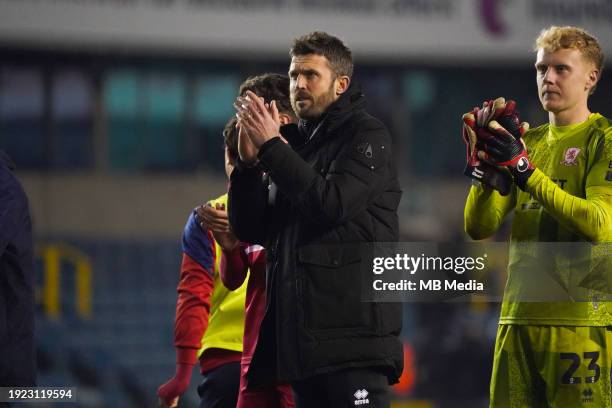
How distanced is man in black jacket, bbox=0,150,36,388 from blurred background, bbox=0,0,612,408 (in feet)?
48.0

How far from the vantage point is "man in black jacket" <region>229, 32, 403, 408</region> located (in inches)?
154

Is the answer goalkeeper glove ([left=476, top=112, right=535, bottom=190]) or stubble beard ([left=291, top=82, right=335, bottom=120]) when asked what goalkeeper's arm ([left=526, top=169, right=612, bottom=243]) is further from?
stubble beard ([left=291, top=82, right=335, bottom=120])

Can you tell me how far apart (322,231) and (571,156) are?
1.08 metres

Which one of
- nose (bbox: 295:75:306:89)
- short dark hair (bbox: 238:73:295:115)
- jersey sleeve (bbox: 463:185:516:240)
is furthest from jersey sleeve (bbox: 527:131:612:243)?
short dark hair (bbox: 238:73:295:115)

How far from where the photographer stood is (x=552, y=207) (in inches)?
165

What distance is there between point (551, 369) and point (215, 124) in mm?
17399

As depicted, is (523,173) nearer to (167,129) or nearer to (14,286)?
(14,286)

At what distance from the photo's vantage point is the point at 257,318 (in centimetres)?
449

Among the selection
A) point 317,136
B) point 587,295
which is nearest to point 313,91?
point 317,136

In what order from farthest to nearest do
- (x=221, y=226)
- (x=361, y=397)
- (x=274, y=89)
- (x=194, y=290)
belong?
(x=194, y=290) < (x=274, y=89) < (x=221, y=226) < (x=361, y=397)

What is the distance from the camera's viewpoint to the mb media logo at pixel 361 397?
154 inches

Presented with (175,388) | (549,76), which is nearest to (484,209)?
(549,76)

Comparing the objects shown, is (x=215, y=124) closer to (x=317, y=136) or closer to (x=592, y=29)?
(x=592, y=29)

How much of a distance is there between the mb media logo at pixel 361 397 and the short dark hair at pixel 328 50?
1.14 meters
